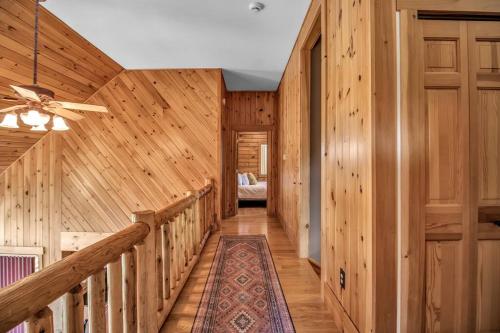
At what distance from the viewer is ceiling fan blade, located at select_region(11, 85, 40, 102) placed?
195 centimetres

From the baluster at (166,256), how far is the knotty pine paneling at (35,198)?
3.76 metres

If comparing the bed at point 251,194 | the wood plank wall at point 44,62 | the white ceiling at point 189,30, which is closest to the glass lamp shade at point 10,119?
the wood plank wall at point 44,62

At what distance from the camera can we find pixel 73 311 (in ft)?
2.90

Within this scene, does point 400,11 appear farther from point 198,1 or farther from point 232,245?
point 232,245

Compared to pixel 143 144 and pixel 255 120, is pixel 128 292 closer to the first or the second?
pixel 143 144

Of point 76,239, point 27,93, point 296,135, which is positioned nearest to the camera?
point 27,93

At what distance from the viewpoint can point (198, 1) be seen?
249cm

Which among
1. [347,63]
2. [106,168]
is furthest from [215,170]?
[347,63]

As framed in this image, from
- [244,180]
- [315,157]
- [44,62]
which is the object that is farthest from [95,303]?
[244,180]

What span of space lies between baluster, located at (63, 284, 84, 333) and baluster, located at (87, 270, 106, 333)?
12 centimetres

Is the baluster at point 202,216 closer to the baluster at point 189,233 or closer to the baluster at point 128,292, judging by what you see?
the baluster at point 189,233

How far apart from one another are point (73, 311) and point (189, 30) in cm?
310

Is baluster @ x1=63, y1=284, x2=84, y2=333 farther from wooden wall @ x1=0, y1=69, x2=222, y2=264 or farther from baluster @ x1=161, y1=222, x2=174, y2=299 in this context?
wooden wall @ x1=0, y1=69, x2=222, y2=264

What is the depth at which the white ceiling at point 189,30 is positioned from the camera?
8.51 ft
